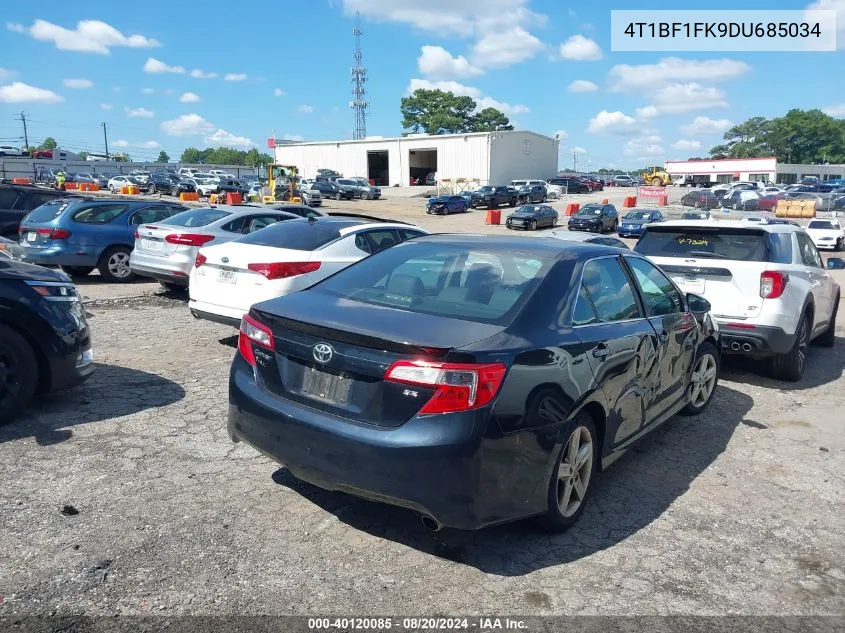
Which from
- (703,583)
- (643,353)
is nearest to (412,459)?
(703,583)

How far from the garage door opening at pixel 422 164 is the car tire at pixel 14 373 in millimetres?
63538

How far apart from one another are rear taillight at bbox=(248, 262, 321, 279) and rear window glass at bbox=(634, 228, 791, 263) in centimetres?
376

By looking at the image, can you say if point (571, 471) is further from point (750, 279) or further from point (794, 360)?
point (794, 360)

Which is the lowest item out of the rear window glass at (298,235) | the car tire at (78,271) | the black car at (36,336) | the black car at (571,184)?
the car tire at (78,271)

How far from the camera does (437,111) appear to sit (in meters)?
110

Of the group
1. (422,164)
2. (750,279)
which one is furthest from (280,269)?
(422,164)

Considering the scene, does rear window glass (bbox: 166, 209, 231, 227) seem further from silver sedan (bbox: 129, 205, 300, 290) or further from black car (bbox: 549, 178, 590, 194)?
black car (bbox: 549, 178, 590, 194)

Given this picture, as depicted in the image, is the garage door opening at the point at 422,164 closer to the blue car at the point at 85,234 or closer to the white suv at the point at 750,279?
the blue car at the point at 85,234

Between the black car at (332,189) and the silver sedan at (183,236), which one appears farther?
the black car at (332,189)

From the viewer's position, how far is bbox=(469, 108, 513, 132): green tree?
375 ft

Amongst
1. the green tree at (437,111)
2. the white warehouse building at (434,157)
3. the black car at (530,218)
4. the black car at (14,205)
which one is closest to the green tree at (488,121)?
the green tree at (437,111)

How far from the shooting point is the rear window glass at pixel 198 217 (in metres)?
10.6

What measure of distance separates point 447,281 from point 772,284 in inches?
166

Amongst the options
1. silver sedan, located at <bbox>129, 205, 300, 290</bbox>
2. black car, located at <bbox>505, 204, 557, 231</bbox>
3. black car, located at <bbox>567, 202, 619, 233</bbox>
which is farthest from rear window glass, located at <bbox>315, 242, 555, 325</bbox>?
black car, located at <bbox>505, 204, 557, 231</bbox>
